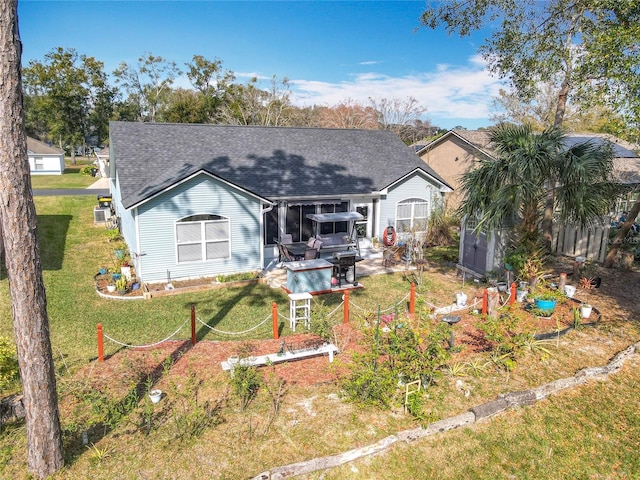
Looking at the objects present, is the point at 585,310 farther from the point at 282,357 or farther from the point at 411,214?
the point at 411,214

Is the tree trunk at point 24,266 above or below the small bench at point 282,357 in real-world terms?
above

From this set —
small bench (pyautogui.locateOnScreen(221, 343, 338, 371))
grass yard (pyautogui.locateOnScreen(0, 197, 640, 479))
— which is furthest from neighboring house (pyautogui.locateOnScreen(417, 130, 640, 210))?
small bench (pyautogui.locateOnScreen(221, 343, 338, 371))

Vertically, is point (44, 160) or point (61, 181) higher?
point (44, 160)

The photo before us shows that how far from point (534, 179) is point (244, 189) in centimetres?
938

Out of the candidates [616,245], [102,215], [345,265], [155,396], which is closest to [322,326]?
[155,396]

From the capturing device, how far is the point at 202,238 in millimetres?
15781

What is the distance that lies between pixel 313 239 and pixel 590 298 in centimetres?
992

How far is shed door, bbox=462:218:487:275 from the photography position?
53.2 feet

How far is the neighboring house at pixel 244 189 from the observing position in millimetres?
15250

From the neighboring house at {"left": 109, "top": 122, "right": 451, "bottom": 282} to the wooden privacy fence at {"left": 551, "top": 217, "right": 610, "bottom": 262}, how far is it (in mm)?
5672

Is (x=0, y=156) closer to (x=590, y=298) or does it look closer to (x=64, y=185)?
(x=590, y=298)

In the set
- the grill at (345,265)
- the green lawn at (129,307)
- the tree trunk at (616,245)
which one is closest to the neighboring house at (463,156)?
the tree trunk at (616,245)

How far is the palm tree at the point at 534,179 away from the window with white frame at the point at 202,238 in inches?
334

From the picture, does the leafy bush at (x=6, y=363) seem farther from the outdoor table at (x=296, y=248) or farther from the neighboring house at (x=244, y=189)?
the outdoor table at (x=296, y=248)
